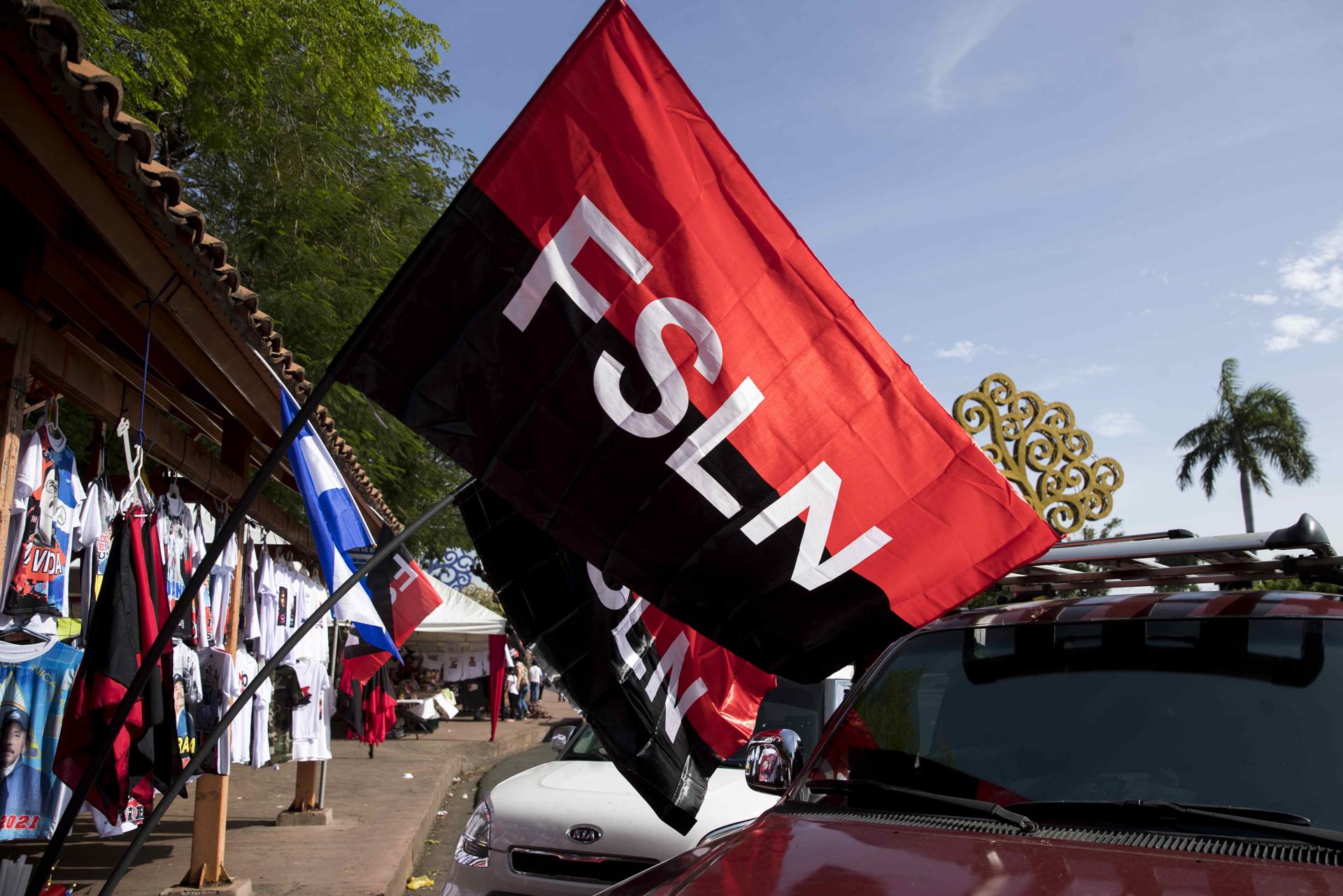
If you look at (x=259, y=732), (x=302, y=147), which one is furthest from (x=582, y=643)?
(x=302, y=147)

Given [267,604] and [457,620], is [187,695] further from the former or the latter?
[457,620]

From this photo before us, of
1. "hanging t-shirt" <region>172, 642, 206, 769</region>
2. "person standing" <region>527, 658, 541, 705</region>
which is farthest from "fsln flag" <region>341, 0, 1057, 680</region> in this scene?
"person standing" <region>527, 658, 541, 705</region>

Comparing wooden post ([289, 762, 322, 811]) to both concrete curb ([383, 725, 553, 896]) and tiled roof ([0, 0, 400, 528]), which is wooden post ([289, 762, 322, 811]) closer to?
concrete curb ([383, 725, 553, 896])

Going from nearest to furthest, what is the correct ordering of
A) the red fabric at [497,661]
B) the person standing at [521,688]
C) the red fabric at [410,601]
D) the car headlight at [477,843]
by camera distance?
the car headlight at [477,843]
the red fabric at [410,601]
the red fabric at [497,661]
the person standing at [521,688]

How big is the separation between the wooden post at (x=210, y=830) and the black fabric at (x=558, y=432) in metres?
4.34

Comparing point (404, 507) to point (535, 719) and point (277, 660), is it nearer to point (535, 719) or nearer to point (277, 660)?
point (277, 660)

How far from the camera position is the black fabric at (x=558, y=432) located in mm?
2973

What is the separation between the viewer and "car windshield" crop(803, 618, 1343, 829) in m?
2.58

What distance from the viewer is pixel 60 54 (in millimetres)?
2637

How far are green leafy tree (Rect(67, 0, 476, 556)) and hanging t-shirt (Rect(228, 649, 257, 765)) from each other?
14.0 ft

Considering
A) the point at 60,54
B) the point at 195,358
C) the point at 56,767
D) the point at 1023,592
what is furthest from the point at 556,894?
the point at 60,54

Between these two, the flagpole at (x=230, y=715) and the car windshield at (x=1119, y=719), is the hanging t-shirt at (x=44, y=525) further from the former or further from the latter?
the car windshield at (x=1119, y=719)

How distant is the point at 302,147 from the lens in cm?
1296

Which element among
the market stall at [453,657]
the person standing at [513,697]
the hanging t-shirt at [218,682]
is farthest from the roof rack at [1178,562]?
the person standing at [513,697]
